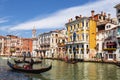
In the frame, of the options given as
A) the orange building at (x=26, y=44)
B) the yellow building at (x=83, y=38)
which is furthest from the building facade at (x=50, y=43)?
the orange building at (x=26, y=44)

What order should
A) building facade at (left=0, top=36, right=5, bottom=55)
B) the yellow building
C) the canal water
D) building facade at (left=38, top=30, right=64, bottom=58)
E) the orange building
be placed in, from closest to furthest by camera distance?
the canal water < the yellow building < building facade at (left=38, top=30, right=64, bottom=58) < building facade at (left=0, top=36, right=5, bottom=55) < the orange building

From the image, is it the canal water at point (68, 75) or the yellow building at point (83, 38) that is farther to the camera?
the yellow building at point (83, 38)

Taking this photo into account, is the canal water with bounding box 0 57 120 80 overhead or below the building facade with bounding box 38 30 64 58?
below

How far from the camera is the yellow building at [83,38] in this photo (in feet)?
143

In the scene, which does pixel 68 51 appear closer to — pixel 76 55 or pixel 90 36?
pixel 76 55

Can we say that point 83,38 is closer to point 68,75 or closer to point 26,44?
point 68,75

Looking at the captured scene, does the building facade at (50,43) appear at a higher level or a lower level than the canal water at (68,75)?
higher

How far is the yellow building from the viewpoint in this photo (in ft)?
143

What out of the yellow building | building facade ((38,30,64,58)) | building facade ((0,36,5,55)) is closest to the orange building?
building facade ((0,36,5,55))

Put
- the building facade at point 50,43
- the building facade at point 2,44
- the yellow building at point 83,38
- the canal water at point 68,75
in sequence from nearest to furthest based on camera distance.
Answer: the canal water at point 68,75 < the yellow building at point 83,38 < the building facade at point 50,43 < the building facade at point 2,44

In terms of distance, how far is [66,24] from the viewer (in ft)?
164

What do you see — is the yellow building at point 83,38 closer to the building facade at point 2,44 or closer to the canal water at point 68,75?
the canal water at point 68,75

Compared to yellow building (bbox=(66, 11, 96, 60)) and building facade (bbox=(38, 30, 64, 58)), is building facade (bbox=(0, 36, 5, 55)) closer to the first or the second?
building facade (bbox=(38, 30, 64, 58))

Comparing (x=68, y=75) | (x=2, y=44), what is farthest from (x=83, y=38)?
(x=2, y=44)
